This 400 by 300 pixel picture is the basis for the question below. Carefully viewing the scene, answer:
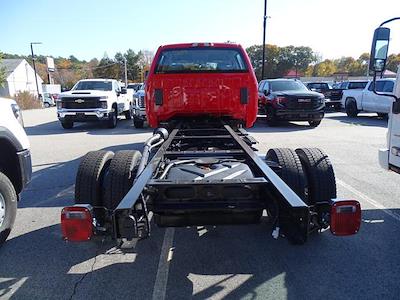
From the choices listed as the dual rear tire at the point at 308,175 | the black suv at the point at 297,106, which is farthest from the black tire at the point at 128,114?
the dual rear tire at the point at 308,175

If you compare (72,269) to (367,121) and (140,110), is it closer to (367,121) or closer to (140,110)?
(140,110)

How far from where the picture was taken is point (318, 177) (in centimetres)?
381

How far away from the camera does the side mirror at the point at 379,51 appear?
3846 mm

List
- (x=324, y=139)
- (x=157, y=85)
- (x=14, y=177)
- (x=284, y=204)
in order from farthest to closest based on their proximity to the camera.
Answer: (x=324, y=139) → (x=157, y=85) → (x=14, y=177) → (x=284, y=204)

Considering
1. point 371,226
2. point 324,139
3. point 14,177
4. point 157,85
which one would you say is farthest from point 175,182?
point 324,139

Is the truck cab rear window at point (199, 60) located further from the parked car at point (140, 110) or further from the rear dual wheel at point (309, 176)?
the parked car at point (140, 110)

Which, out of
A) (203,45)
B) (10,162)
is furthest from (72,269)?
(203,45)

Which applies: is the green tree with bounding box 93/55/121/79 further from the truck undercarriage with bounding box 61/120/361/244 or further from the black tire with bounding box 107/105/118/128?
the truck undercarriage with bounding box 61/120/361/244

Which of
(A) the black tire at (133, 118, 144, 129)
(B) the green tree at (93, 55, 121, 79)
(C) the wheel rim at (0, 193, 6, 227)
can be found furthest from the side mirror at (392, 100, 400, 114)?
(B) the green tree at (93, 55, 121, 79)

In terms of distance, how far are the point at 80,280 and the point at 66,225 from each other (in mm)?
730

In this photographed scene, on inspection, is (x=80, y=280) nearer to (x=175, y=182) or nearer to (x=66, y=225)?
(x=66, y=225)

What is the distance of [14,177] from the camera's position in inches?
173

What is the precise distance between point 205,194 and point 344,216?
109cm

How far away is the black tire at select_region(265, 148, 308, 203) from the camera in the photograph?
372 cm
